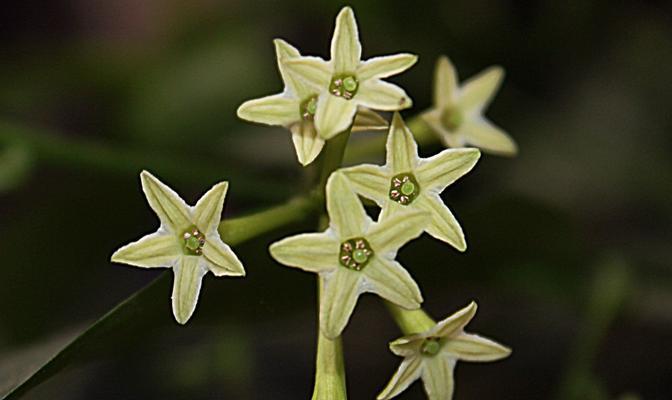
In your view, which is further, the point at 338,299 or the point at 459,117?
the point at 459,117

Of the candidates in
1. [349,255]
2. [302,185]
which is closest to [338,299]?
[349,255]

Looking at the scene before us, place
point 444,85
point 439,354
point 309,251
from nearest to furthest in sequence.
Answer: point 309,251, point 439,354, point 444,85

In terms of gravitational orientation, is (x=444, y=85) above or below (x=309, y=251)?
above

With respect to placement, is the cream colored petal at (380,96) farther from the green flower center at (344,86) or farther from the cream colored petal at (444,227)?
the cream colored petal at (444,227)

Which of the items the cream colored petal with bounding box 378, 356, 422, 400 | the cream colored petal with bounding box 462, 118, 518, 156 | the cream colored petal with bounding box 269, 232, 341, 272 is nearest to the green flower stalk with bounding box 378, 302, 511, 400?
the cream colored petal with bounding box 378, 356, 422, 400

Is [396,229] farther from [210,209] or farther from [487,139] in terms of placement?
[487,139]

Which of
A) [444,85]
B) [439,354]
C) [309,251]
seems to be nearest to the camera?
[309,251]

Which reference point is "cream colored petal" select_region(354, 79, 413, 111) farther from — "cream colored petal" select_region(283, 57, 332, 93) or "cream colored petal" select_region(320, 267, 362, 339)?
"cream colored petal" select_region(320, 267, 362, 339)
